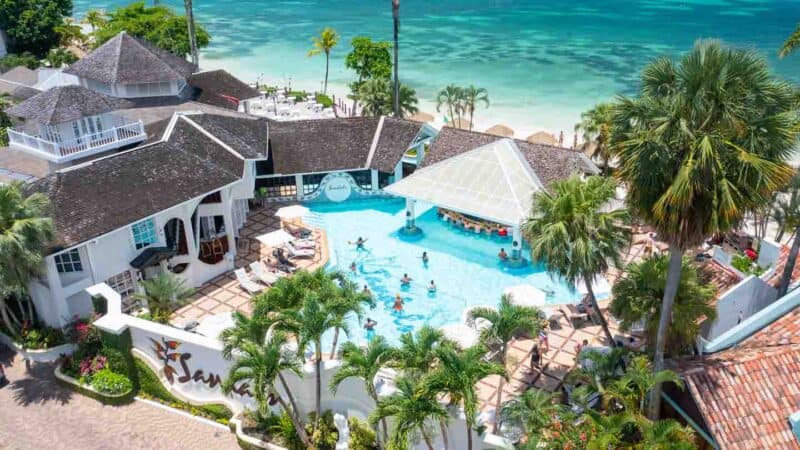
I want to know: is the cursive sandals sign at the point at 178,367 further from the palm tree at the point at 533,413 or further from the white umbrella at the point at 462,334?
the palm tree at the point at 533,413

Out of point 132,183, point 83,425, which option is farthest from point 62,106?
point 83,425

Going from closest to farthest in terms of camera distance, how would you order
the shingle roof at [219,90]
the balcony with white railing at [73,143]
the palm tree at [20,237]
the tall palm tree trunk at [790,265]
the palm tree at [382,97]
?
1. the palm tree at [20,237]
2. the tall palm tree trunk at [790,265]
3. the balcony with white railing at [73,143]
4. the shingle roof at [219,90]
5. the palm tree at [382,97]

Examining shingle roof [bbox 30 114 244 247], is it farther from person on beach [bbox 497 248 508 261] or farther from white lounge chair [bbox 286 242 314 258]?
person on beach [bbox 497 248 508 261]

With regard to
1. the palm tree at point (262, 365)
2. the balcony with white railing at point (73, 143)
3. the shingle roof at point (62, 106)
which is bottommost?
the palm tree at point (262, 365)

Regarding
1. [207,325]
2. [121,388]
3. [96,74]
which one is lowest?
[121,388]

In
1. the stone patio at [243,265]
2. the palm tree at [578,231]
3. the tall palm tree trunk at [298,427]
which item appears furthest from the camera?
the stone patio at [243,265]

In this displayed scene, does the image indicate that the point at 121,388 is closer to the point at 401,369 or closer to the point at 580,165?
the point at 401,369

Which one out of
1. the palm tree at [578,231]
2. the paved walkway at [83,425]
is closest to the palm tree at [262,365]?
the paved walkway at [83,425]

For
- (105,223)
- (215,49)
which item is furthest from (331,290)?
(215,49)
